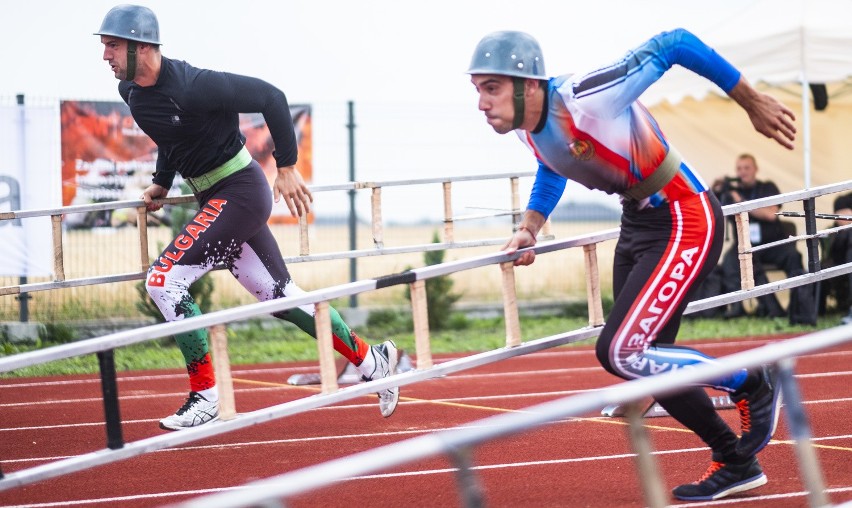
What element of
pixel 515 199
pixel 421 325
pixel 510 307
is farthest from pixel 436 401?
pixel 421 325

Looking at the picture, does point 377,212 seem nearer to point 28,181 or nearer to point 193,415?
point 193,415

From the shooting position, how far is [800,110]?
46.5 feet

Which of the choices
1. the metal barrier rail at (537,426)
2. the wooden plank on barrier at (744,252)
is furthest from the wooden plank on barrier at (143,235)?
the metal barrier rail at (537,426)

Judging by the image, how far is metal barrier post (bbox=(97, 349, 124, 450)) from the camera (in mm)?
3958

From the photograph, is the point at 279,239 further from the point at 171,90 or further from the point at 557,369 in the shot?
the point at 171,90

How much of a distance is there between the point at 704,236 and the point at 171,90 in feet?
9.58

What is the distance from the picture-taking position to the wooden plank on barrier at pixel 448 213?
26.5 feet

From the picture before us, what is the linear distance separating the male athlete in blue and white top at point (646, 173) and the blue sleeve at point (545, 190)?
35cm

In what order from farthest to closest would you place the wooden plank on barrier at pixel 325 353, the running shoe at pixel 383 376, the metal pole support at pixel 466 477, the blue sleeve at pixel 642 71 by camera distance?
the running shoe at pixel 383 376 → the wooden plank on barrier at pixel 325 353 → the blue sleeve at pixel 642 71 → the metal pole support at pixel 466 477

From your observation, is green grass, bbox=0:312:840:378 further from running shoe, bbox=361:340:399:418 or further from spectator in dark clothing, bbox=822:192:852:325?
running shoe, bbox=361:340:399:418

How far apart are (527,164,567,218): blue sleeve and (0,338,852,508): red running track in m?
1.26

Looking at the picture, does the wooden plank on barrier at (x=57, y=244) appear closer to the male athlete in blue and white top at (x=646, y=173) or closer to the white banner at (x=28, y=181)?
the male athlete in blue and white top at (x=646, y=173)

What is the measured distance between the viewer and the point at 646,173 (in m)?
4.41

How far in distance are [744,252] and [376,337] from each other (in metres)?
7.43
